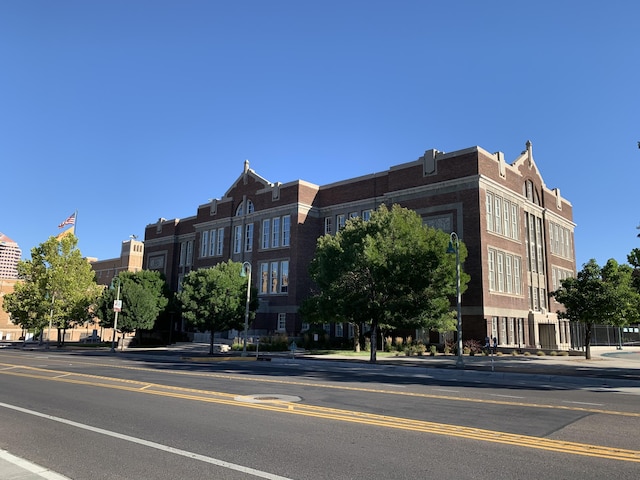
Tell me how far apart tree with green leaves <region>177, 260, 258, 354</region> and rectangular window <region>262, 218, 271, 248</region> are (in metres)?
16.3

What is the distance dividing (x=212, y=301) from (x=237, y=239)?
2231 cm

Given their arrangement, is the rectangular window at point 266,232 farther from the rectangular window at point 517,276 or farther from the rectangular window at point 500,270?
the rectangular window at point 517,276

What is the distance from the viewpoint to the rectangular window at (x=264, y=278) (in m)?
52.8

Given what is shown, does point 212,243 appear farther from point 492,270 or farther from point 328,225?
point 492,270

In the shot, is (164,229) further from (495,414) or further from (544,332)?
(495,414)

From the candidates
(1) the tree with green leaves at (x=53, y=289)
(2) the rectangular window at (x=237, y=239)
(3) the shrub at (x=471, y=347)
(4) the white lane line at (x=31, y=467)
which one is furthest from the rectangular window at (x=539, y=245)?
(4) the white lane line at (x=31, y=467)

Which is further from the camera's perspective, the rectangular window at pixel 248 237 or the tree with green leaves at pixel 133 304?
the rectangular window at pixel 248 237

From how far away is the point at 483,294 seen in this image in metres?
38.6

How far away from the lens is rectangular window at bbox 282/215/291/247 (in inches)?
2063

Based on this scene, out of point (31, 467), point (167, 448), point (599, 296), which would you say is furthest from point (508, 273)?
point (31, 467)

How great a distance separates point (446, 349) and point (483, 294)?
5.22 meters

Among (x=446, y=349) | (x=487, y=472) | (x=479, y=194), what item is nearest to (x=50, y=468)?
(x=487, y=472)

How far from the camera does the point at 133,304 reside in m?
47.8

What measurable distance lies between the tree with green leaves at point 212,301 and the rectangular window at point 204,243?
78.4ft
